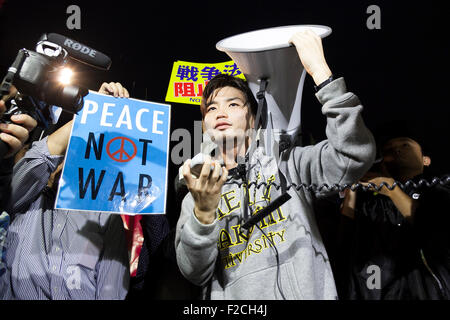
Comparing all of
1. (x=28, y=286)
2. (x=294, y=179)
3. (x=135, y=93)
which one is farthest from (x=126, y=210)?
(x=135, y=93)

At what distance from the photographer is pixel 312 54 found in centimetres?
123

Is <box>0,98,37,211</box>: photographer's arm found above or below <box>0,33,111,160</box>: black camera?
below

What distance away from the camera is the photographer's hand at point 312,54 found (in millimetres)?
1169

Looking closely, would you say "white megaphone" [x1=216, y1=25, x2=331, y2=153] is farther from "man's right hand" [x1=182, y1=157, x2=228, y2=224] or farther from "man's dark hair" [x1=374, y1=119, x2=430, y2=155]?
"man's dark hair" [x1=374, y1=119, x2=430, y2=155]

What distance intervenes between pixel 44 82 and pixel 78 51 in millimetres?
236

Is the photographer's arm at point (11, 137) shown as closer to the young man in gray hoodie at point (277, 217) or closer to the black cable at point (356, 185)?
the young man in gray hoodie at point (277, 217)

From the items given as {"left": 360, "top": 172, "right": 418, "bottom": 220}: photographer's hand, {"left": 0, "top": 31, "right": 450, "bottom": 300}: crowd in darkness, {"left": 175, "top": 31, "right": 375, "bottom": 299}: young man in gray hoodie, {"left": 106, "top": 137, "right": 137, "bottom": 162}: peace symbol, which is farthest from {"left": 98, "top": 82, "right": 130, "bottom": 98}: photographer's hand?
{"left": 360, "top": 172, "right": 418, "bottom": 220}: photographer's hand

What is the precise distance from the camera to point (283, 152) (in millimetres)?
1375

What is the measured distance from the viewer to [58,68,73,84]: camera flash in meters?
1.13

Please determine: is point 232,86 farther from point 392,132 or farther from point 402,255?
point 402,255

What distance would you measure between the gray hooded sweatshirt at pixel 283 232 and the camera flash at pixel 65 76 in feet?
2.00

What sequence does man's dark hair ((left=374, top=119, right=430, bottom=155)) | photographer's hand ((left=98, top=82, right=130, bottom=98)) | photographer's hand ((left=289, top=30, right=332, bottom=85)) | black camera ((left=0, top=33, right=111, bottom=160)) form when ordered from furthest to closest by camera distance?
1. man's dark hair ((left=374, top=119, right=430, bottom=155))
2. photographer's hand ((left=98, top=82, right=130, bottom=98))
3. photographer's hand ((left=289, top=30, right=332, bottom=85))
4. black camera ((left=0, top=33, right=111, bottom=160))

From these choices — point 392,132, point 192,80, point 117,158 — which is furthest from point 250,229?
point 192,80

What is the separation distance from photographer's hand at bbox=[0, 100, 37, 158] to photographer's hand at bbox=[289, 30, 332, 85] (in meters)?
0.97
